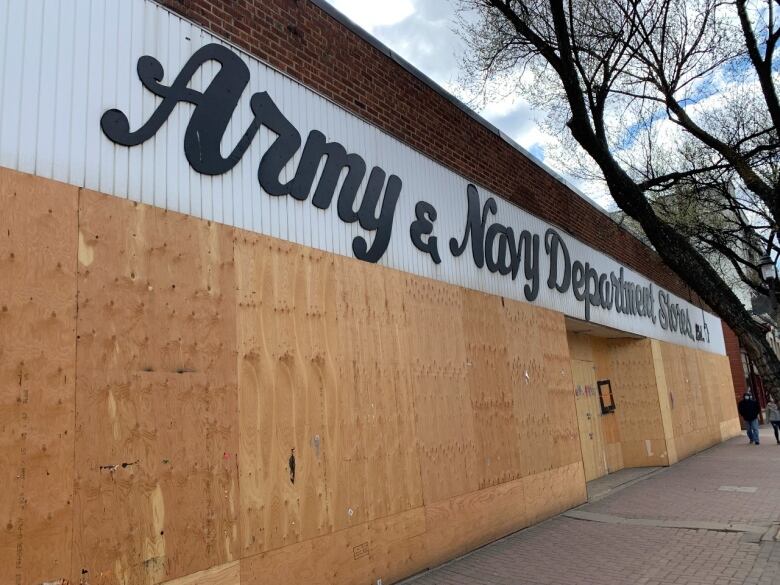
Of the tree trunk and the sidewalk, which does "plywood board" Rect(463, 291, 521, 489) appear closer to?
the sidewalk

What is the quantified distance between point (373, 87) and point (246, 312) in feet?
12.3

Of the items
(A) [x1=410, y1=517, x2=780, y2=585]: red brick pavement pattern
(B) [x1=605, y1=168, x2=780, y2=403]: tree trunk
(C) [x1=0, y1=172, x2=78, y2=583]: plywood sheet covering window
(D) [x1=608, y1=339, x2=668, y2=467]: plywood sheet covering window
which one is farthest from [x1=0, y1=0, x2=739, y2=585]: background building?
(D) [x1=608, y1=339, x2=668, y2=467]: plywood sheet covering window

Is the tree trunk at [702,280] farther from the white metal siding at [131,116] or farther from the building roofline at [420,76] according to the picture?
the white metal siding at [131,116]

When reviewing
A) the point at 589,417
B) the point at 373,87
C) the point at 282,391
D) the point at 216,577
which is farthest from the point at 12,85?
the point at 589,417

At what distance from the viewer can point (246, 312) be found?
5203mm

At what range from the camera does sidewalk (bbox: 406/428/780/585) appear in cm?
610

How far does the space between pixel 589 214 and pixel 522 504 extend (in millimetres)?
8026

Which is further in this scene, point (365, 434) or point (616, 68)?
point (616, 68)

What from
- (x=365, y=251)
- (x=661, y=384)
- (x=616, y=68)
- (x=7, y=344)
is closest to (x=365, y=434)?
(x=365, y=251)

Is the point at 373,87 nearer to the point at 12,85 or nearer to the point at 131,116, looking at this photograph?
the point at 131,116

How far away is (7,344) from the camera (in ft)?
12.0

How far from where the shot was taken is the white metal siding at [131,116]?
404 centimetres

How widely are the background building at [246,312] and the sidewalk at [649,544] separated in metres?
0.46

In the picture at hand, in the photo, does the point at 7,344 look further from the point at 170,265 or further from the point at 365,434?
the point at 365,434
